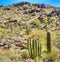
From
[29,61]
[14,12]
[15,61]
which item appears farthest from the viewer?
[14,12]

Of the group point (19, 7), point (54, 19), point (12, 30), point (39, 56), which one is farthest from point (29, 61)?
point (19, 7)

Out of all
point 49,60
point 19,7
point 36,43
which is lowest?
point 49,60

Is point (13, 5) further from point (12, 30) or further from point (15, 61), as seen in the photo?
point (15, 61)

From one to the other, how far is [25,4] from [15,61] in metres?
93.8

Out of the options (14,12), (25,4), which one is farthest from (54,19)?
(25,4)

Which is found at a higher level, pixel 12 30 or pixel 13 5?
pixel 13 5

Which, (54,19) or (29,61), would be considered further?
(54,19)

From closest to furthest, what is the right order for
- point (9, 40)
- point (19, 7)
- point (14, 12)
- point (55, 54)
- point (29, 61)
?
1. point (29, 61)
2. point (55, 54)
3. point (9, 40)
4. point (14, 12)
5. point (19, 7)

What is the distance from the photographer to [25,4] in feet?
393

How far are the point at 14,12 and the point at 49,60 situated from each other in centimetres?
8077

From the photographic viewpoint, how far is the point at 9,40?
41.8 metres

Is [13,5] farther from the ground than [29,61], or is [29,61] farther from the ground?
[13,5]

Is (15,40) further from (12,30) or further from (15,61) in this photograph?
(15,61)

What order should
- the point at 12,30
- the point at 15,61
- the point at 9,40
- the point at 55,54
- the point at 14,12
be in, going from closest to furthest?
the point at 15,61, the point at 55,54, the point at 9,40, the point at 12,30, the point at 14,12
